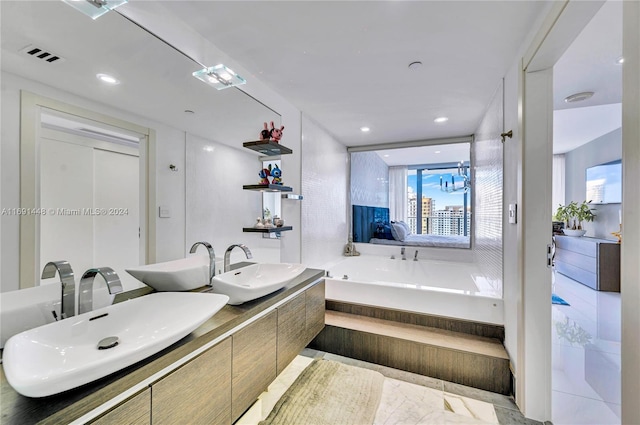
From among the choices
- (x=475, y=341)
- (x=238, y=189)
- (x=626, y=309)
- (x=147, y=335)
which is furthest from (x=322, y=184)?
(x=626, y=309)

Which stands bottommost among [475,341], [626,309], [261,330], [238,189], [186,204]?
[475,341]

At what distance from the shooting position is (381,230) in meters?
4.24

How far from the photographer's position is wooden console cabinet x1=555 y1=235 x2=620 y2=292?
13.0ft

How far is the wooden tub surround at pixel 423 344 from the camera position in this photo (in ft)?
6.23

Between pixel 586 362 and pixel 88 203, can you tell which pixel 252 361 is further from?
pixel 586 362

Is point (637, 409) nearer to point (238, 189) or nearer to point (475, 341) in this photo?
point (475, 341)

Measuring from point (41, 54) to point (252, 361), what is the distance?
151 centimetres

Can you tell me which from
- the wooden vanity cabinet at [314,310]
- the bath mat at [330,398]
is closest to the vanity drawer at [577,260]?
the bath mat at [330,398]

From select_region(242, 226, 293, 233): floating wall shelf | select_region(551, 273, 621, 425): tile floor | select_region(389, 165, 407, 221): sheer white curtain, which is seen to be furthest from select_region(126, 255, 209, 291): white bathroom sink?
select_region(389, 165, 407, 221): sheer white curtain

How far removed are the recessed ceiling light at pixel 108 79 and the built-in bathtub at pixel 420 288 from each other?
2246 mm

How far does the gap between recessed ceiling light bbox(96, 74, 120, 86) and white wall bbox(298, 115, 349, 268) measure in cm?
175

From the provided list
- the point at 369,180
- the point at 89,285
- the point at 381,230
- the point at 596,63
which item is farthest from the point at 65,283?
the point at 369,180

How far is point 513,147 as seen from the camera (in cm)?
179

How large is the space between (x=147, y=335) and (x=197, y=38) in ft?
5.28
